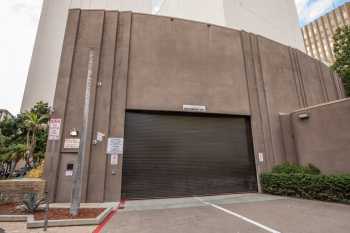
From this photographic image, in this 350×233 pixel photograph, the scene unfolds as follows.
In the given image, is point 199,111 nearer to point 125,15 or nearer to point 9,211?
point 125,15

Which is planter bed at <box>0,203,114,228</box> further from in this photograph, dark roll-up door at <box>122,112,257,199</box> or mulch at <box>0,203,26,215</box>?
dark roll-up door at <box>122,112,257,199</box>

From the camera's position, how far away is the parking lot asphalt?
4650 millimetres

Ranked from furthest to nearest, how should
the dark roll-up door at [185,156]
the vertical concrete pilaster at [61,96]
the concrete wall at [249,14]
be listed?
the concrete wall at [249,14], the dark roll-up door at [185,156], the vertical concrete pilaster at [61,96]

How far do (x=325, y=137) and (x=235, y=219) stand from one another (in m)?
7.93

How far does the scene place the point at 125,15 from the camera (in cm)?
1089

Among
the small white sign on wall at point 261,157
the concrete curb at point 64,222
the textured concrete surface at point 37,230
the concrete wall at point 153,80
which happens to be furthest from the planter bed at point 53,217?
the small white sign on wall at point 261,157

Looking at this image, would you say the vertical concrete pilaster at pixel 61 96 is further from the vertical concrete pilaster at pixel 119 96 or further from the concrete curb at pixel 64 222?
the concrete curb at pixel 64 222

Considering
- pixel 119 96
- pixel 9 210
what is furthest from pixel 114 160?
pixel 9 210

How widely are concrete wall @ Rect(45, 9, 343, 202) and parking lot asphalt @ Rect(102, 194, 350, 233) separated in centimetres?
320

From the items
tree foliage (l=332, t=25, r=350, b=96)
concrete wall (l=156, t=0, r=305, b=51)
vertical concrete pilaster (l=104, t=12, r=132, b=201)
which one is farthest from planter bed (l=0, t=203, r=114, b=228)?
tree foliage (l=332, t=25, r=350, b=96)

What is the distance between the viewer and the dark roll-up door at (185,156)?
939cm

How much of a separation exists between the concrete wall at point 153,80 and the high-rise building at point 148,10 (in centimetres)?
669

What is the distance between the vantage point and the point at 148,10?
2338 cm

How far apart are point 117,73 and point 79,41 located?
8.72ft
